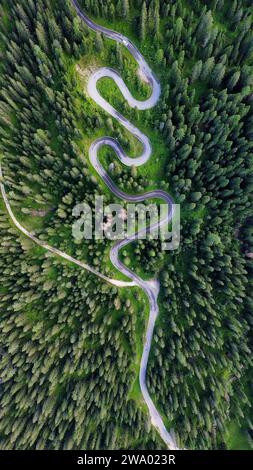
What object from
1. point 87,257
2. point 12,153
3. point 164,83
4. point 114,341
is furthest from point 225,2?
point 114,341

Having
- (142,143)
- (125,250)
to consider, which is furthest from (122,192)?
(125,250)

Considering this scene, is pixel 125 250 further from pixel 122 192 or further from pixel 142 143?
pixel 142 143

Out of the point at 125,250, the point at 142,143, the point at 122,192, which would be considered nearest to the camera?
the point at 142,143

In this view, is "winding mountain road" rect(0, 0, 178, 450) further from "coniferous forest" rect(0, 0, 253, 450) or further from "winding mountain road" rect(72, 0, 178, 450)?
"coniferous forest" rect(0, 0, 253, 450)

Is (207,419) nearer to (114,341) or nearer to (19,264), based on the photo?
(114,341)

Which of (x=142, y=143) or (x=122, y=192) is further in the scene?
(x=122, y=192)

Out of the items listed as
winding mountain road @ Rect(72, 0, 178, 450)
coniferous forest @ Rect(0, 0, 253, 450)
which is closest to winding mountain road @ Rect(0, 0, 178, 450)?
winding mountain road @ Rect(72, 0, 178, 450)

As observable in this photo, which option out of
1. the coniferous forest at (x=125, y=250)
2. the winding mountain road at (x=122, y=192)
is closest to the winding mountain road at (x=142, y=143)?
the winding mountain road at (x=122, y=192)
